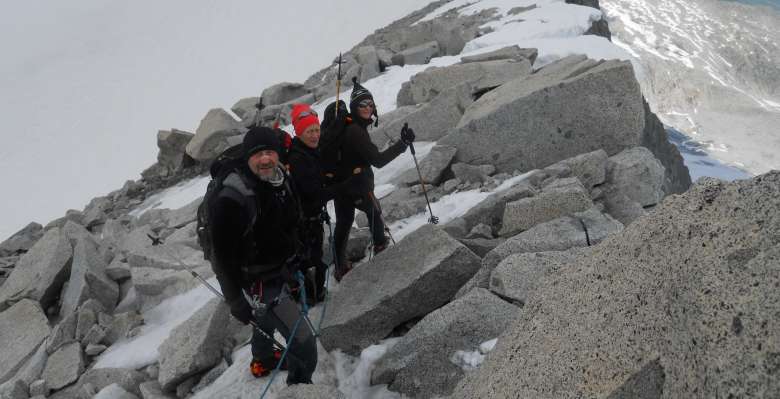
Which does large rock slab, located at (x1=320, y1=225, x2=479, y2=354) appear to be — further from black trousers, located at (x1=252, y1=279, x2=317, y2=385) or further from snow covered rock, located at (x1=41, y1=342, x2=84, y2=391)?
snow covered rock, located at (x1=41, y1=342, x2=84, y2=391)

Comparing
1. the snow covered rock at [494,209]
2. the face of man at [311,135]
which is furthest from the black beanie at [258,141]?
the snow covered rock at [494,209]

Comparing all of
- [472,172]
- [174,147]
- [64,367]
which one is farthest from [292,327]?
[174,147]

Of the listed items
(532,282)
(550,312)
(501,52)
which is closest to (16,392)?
(532,282)

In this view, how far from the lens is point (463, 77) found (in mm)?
12352

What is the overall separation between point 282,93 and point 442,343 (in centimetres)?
1835

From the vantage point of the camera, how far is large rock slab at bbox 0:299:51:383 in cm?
779

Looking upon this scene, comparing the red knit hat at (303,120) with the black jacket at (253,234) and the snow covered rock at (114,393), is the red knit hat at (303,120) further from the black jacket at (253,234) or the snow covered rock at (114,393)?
the snow covered rock at (114,393)

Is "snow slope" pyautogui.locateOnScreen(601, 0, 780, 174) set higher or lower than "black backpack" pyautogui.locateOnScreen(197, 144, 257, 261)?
lower

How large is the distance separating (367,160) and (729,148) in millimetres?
74210

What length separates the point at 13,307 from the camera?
8672mm

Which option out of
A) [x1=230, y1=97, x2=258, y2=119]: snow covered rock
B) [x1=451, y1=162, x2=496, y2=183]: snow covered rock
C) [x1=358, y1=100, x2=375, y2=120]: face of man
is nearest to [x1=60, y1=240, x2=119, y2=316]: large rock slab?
[x1=358, y1=100, x2=375, y2=120]: face of man

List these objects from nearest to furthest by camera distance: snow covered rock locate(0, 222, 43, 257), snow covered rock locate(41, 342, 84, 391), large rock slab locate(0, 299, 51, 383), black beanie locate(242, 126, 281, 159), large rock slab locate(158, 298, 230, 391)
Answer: black beanie locate(242, 126, 281, 159)
large rock slab locate(158, 298, 230, 391)
snow covered rock locate(41, 342, 84, 391)
large rock slab locate(0, 299, 51, 383)
snow covered rock locate(0, 222, 43, 257)

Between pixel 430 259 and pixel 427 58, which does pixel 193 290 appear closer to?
pixel 430 259

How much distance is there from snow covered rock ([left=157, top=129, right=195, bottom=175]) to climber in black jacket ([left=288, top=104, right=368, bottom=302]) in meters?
14.3
